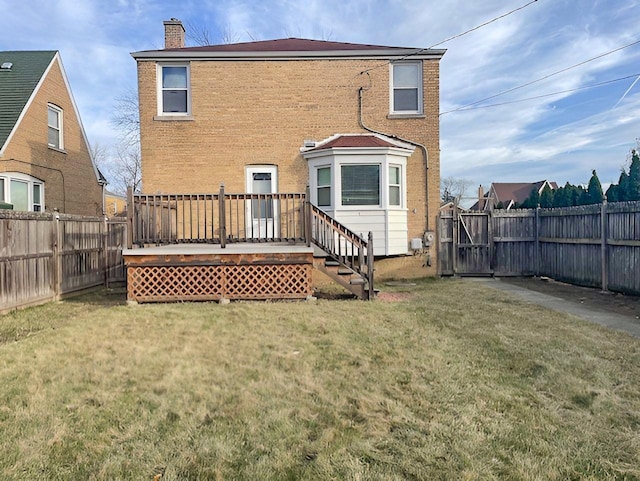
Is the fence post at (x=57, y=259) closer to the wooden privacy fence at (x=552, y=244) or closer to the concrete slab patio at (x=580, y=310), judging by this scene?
the wooden privacy fence at (x=552, y=244)

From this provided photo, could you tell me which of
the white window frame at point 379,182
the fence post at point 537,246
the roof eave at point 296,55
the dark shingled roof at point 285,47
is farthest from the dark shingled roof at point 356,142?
the fence post at point 537,246

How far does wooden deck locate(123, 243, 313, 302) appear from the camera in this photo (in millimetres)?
8344

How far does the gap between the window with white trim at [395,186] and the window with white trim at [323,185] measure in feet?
5.41

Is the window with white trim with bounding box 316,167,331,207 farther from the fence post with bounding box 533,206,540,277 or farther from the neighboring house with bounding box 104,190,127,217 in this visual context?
the neighboring house with bounding box 104,190,127,217

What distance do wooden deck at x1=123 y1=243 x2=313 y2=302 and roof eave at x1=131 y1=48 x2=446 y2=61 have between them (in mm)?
6186

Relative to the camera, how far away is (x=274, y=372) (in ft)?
14.5

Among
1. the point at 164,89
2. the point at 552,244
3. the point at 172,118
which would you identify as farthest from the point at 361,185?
the point at 164,89

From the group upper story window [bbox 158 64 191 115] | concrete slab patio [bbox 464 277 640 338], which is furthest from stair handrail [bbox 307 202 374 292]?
upper story window [bbox 158 64 191 115]

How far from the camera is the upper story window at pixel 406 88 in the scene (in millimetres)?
12172

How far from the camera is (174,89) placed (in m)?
12.0

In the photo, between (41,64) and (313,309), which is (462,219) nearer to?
(313,309)

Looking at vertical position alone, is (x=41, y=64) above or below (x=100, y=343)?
above

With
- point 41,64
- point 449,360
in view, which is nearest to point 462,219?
point 449,360

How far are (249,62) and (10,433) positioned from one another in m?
10.9
